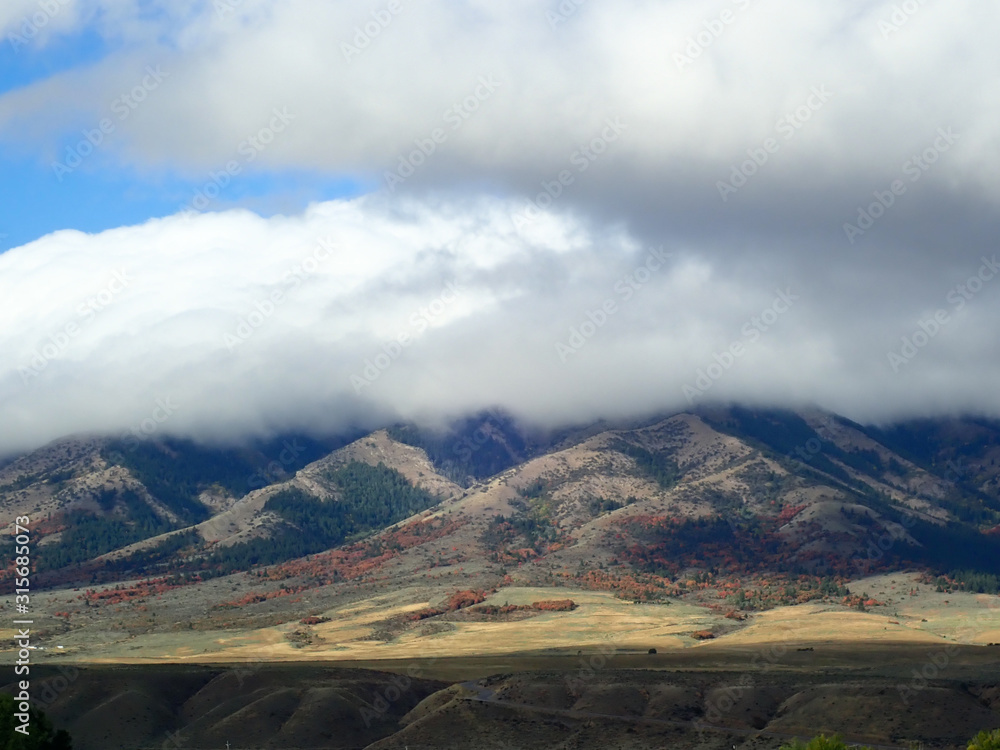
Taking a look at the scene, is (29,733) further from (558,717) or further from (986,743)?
(986,743)

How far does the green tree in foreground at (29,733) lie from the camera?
502 ft

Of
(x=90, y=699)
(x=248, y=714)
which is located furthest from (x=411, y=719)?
(x=90, y=699)

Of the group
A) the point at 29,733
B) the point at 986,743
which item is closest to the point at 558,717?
the point at 986,743

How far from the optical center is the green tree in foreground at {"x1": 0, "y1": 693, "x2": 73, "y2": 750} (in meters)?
153

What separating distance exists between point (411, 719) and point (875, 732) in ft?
241

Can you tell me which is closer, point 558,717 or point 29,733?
point 29,733

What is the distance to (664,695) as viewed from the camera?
19388 centimetres

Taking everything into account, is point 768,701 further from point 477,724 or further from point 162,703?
point 162,703

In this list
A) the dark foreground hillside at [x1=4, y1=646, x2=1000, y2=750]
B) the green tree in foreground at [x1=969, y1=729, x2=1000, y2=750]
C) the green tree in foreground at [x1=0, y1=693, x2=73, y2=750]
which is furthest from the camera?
the dark foreground hillside at [x1=4, y1=646, x2=1000, y2=750]

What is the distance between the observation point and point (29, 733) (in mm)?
155000

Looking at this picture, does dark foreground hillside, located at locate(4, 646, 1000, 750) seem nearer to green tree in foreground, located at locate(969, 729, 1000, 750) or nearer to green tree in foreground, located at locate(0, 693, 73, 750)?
green tree in foreground, located at locate(0, 693, 73, 750)

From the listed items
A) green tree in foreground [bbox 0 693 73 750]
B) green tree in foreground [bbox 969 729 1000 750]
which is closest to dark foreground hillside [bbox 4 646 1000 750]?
green tree in foreground [bbox 0 693 73 750]

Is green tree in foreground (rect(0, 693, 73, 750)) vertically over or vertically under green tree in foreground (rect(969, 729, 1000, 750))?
over

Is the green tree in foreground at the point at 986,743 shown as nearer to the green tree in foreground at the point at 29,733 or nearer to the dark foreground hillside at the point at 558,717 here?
the dark foreground hillside at the point at 558,717
